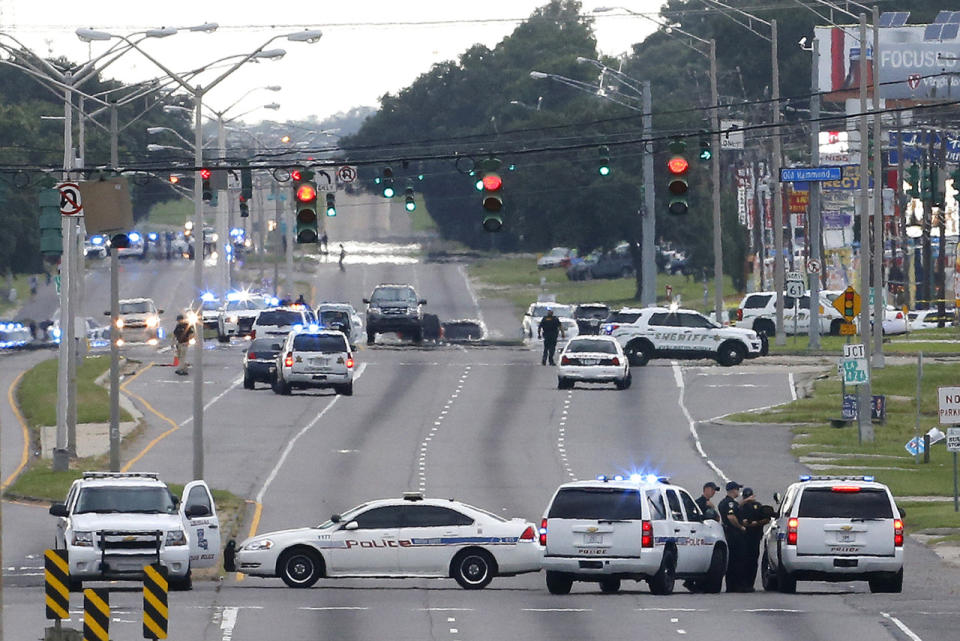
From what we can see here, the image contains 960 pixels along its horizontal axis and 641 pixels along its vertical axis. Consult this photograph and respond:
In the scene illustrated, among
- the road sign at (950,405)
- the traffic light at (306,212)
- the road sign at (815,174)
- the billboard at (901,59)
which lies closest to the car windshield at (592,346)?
the road sign at (815,174)

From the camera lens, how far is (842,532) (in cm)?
2839

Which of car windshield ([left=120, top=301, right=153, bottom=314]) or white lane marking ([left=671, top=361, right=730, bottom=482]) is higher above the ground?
car windshield ([left=120, top=301, right=153, bottom=314])

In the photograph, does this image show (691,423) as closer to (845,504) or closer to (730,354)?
(730,354)

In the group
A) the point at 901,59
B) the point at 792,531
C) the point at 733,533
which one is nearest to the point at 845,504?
the point at 792,531

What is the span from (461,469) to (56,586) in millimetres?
24610

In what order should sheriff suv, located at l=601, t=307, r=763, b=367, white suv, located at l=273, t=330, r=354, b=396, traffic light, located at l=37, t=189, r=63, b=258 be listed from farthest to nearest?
sheriff suv, located at l=601, t=307, r=763, b=367, white suv, located at l=273, t=330, r=354, b=396, traffic light, located at l=37, t=189, r=63, b=258

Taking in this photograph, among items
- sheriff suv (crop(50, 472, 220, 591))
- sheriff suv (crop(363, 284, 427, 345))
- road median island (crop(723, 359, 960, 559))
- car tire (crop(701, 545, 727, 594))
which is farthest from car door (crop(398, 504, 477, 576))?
sheriff suv (crop(363, 284, 427, 345))

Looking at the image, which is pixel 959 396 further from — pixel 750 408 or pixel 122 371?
pixel 122 371

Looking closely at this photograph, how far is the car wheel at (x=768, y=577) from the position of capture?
3038cm

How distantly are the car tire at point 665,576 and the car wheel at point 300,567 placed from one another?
4.94m

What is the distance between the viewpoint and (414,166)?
155 m

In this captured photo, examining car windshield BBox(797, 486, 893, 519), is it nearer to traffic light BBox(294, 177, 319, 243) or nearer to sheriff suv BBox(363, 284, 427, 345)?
traffic light BBox(294, 177, 319, 243)

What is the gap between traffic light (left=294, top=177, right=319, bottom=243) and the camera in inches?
1378

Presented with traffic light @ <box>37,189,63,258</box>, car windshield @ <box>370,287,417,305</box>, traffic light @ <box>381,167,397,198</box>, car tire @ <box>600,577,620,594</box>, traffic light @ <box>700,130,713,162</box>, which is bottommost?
car tire @ <box>600,577,620,594</box>
